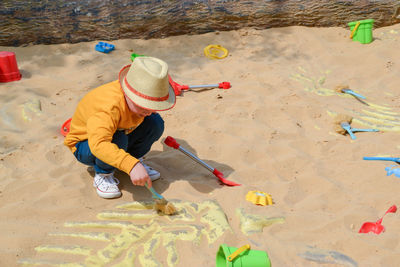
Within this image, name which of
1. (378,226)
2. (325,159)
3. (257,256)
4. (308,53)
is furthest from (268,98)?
(257,256)

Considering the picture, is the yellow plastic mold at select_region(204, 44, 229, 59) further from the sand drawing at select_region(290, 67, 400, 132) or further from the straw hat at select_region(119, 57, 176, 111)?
the straw hat at select_region(119, 57, 176, 111)

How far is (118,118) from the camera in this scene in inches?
85.0

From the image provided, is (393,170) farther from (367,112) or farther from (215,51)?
(215,51)

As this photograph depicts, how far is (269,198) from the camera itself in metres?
2.29

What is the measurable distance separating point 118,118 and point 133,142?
1.18 ft

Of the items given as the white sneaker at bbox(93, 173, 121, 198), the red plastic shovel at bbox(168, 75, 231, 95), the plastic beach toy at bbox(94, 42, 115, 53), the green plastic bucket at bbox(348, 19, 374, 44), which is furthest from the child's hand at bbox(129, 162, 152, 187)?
the green plastic bucket at bbox(348, 19, 374, 44)

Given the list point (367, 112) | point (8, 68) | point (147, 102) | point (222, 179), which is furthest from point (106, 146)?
point (367, 112)

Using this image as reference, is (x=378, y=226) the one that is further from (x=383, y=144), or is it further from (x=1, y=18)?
(x=1, y=18)

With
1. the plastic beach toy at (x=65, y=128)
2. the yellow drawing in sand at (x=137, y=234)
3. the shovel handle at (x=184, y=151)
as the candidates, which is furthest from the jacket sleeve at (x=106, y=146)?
the plastic beach toy at (x=65, y=128)

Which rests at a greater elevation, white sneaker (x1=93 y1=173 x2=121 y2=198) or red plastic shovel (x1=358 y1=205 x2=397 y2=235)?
red plastic shovel (x1=358 y1=205 x2=397 y2=235)

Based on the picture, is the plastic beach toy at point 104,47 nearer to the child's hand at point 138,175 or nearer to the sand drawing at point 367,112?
the sand drawing at point 367,112

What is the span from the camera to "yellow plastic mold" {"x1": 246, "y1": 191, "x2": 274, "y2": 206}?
2.26 m

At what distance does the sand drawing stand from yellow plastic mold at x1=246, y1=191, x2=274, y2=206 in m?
1.23

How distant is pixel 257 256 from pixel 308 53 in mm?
3108
